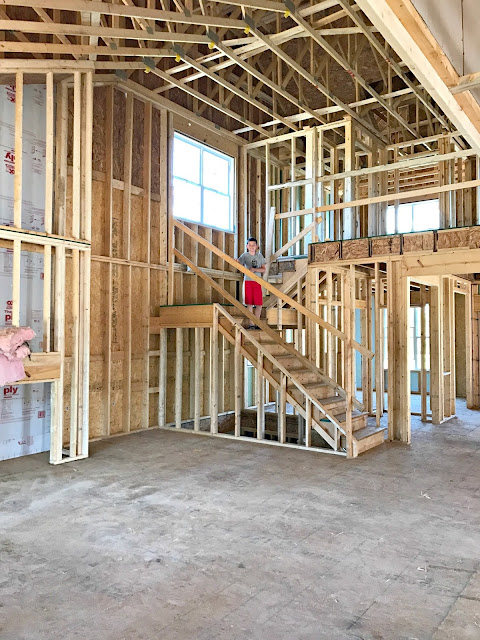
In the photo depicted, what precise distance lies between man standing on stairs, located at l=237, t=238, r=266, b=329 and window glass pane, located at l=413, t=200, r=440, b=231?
7013 millimetres

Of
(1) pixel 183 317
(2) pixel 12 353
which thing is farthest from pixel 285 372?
(2) pixel 12 353

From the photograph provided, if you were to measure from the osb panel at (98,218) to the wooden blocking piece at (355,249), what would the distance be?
3.71 m

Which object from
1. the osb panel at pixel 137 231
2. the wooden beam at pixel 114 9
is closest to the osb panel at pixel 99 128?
the osb panel at pixel 137 231

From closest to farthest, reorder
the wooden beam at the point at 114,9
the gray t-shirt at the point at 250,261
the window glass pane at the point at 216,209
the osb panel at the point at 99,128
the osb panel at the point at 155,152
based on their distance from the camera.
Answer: the wooden beam at the point at 114,9
the osb panel at the point at 99,128
the osb panel at the point at 155,152
the gray t-shirt at the point at 250,261
the window glass pane at the point at 216,209

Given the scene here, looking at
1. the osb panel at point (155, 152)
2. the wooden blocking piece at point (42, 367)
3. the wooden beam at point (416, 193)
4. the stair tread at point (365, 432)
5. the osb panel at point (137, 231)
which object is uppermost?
the osb panel at point (155, 152)

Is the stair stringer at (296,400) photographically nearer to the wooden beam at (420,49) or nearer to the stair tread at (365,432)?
the stair tread at (365,432)

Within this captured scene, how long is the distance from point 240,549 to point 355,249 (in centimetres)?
532

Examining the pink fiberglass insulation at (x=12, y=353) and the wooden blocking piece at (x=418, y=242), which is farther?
the wooden blocking piece at (x=418, y=242)

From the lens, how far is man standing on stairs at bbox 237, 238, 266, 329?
839cm

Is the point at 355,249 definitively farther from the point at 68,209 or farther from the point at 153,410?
the point at 68,209

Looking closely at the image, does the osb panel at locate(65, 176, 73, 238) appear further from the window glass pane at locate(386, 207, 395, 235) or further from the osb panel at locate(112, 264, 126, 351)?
the window glass pane at locate(386, 207, 395, 235)

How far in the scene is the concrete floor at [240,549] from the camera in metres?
2.67

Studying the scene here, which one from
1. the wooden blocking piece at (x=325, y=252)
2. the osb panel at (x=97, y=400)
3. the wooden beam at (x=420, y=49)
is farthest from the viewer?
the wooden blocking piece at (x=325, y=252)

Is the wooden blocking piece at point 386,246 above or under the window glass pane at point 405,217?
under
